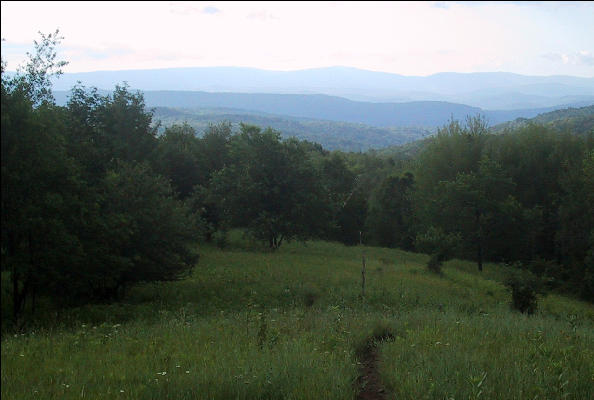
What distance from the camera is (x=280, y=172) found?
2719cm

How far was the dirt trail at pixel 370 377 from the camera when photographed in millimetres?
4930

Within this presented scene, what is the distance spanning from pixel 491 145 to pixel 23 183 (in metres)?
39.2

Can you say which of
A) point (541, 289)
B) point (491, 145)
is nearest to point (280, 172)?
point (541, 289)

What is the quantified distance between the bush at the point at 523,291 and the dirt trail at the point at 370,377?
30.0 feet

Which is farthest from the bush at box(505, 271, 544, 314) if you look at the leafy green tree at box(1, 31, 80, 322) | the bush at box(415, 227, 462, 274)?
the leafy green tree at box(1, 31, 80, 322)

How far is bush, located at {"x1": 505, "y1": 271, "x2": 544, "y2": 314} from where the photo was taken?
13828 millimetres

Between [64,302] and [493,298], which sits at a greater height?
[64,302]

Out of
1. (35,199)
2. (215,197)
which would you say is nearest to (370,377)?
(35,199)

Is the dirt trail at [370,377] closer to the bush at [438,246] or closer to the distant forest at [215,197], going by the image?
the distant forest at [215,197]

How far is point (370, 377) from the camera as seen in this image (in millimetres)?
5457

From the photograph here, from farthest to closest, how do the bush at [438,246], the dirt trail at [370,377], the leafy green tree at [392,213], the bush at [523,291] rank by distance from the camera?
the leafy green tree at [392,213] < the bush at [438,246] < the bush at [523,291] < the dirt trail at [370,377]

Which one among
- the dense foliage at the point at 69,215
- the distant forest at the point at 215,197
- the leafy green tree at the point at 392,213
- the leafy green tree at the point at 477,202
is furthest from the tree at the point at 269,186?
the leafy green tree at the point at 392,213

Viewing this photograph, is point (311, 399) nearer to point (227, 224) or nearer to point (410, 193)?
point (227, 224)

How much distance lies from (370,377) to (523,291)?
417 inches
